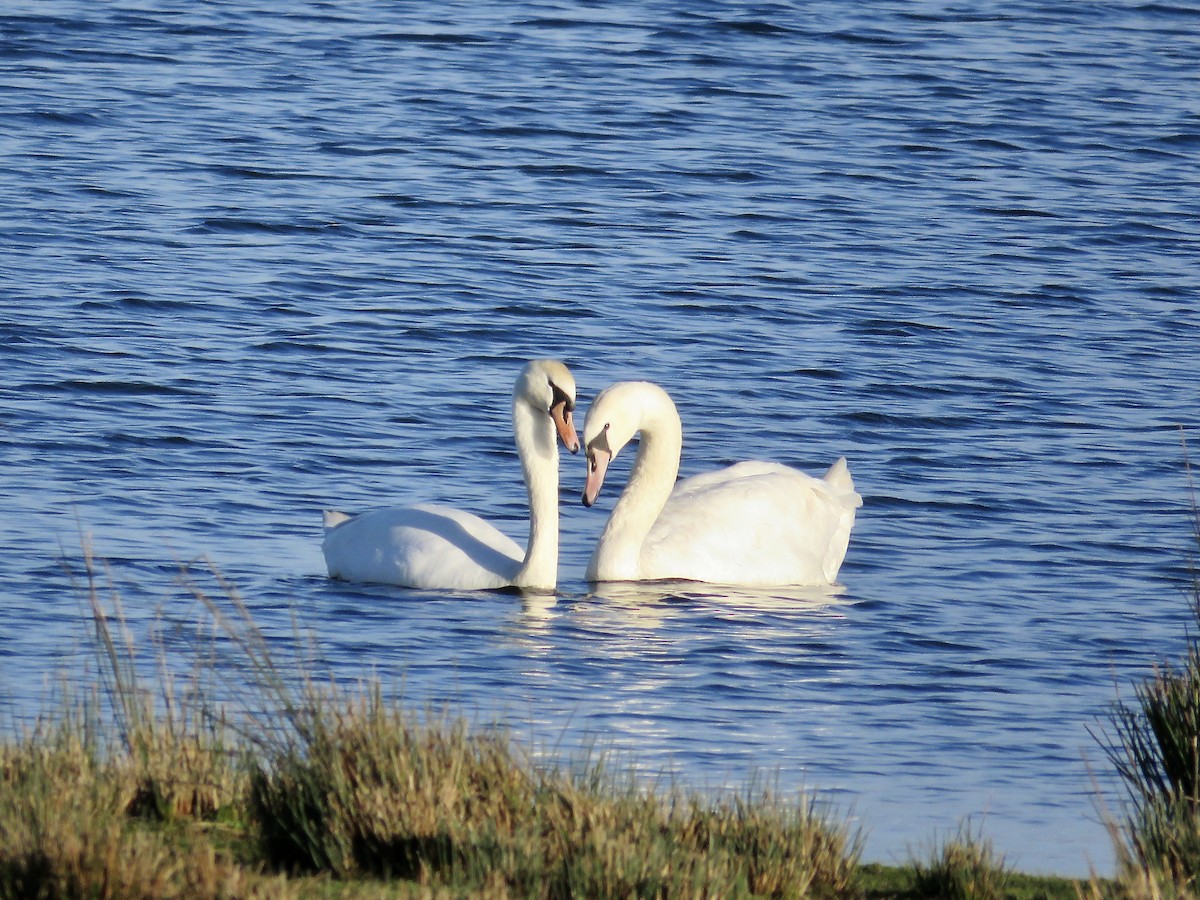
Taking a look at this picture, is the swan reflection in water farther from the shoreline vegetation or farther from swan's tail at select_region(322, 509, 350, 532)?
the shoreline vegetation

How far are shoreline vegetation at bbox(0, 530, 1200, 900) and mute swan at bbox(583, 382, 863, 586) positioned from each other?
4.39 meters

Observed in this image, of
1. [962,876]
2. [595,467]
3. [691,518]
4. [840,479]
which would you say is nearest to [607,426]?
[595,467]

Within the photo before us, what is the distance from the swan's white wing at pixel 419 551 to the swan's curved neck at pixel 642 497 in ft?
1.85

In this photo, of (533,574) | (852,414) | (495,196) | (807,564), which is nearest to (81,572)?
(533,574)

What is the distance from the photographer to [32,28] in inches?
1057

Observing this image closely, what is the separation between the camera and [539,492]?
1017 centimetres

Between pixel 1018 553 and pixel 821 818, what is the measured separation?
5.40 meters

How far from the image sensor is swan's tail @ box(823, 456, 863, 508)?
10984 millimetres

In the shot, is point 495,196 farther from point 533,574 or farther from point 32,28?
point 533,574

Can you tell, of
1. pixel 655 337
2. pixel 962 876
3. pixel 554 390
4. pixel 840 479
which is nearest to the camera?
pixel 962 876

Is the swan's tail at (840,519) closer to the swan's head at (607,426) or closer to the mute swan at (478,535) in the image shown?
the swan's head at (607,426)

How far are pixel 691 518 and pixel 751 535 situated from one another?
0.31 meters

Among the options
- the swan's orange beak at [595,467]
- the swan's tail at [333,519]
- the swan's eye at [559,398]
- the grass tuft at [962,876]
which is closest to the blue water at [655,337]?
the swan's tail at [333,519]

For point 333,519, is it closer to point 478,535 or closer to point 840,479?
point 478,535
